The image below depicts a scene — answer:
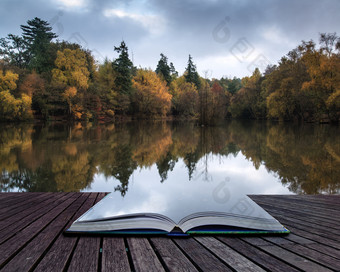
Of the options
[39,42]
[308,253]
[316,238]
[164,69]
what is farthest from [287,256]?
[164,69]

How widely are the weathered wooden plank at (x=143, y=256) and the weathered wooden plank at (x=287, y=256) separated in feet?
2.31

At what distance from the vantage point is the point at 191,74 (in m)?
59.2

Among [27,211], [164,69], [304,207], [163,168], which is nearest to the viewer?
[27,211]

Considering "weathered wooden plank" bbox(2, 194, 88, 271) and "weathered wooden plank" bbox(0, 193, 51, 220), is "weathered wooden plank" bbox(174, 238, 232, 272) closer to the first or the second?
"weathered wooden plank" bbox(2, 194, 88, 271)

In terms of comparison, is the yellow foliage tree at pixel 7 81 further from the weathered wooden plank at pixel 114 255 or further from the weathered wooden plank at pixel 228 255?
the weathered wooden plank at pixel 228 255

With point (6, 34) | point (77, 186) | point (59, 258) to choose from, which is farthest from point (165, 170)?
point (6, 34)

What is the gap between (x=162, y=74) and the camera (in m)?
52.3

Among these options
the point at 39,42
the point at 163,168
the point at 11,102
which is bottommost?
the point at 163,168

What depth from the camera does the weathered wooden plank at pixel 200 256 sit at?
1.34 meters

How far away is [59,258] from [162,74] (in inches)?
2087

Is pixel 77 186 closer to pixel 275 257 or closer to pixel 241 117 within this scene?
pixel 275 257

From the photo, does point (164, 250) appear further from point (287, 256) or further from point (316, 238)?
point (316, 238)

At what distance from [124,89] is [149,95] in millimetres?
4308

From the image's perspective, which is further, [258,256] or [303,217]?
[303,217]
